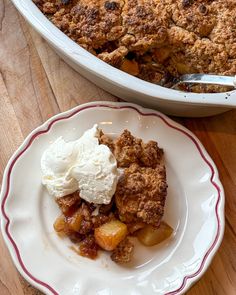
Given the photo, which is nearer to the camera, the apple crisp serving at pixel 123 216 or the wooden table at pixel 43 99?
the apple crisp serving at pixel 123 216

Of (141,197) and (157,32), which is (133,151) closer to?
(141,197)

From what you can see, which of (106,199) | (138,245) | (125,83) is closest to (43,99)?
(125,83)

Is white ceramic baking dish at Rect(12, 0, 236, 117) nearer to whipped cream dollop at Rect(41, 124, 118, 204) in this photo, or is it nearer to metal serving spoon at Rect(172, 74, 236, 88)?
metal serving spoon at Rect(172, 74, 236, 88)

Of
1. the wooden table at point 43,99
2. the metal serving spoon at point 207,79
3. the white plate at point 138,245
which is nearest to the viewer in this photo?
the white plate at point 138,245

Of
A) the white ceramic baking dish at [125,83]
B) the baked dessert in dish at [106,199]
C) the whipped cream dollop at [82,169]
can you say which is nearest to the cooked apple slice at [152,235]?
the baked dessert in dish at [106,199]

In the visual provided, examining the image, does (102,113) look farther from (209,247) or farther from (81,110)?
(209,247)

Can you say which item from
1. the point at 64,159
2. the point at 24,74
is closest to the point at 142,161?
the point at 64,159

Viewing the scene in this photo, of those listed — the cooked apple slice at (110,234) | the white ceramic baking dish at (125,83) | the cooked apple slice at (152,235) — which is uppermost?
the white ceramic baking dish at (125,83)

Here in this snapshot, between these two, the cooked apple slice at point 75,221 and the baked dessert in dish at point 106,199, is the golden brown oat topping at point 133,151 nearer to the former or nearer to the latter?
the baked dessert in dish at point 106,199

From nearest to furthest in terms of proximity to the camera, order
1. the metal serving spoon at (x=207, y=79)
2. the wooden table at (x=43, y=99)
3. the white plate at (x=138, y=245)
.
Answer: the white plate at (x=138, y=245)
the metal serving spoon at (x=207, y=79)
the wooden table at (x=43, y=99)
